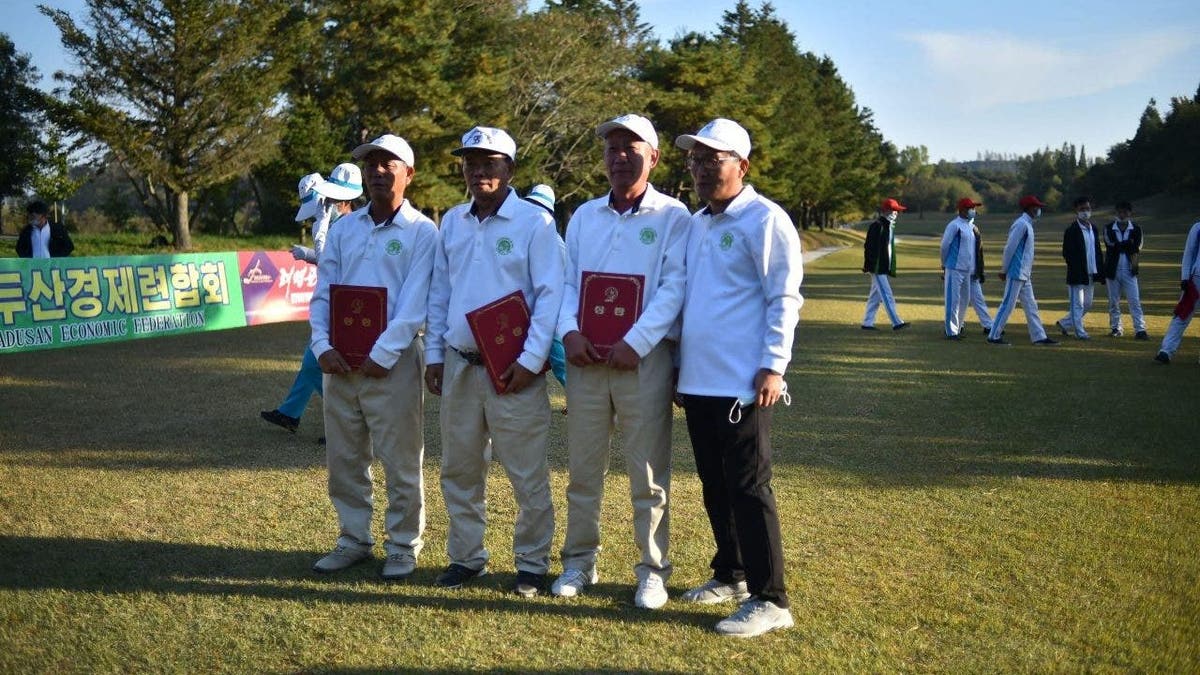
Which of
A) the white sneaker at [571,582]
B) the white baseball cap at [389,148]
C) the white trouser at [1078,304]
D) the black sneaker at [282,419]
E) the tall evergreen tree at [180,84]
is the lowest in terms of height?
the white sneaker at [571,582]

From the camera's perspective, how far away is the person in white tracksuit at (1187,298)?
43.1 ft

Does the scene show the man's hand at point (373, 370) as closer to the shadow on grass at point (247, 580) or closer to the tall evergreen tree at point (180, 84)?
the shadow on grass at point (247, 580)

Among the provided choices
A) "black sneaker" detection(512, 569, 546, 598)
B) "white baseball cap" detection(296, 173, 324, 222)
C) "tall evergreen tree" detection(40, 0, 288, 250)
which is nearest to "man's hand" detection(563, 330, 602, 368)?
"black sneaker" detection(512, 569, 546, 598)

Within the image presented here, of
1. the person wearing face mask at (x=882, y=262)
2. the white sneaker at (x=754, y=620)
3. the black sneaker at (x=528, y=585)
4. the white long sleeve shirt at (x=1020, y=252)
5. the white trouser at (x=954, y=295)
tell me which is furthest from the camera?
the person wearing face mask at (x=882, y=262)

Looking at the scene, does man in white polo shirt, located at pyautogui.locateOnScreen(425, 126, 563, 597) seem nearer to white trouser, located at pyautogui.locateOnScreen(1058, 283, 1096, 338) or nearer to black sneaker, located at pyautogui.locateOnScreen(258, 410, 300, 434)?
black sneaker, located at pyautogui.locateOnScreen(258, 410, 300, 434)

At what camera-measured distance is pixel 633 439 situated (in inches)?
187

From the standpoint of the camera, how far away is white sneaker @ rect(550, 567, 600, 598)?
4863 mm

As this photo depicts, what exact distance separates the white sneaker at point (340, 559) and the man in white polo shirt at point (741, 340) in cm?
198

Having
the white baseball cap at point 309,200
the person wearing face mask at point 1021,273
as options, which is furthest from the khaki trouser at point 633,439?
the person wearing face mask at point 1021,273

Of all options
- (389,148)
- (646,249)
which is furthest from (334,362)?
(646,249)

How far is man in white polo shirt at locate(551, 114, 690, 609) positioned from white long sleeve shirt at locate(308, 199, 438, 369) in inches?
31.4

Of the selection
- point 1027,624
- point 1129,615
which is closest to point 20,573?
point 1027,624

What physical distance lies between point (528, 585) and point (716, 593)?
912 millimetres

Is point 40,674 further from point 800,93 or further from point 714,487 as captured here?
point 800,93
